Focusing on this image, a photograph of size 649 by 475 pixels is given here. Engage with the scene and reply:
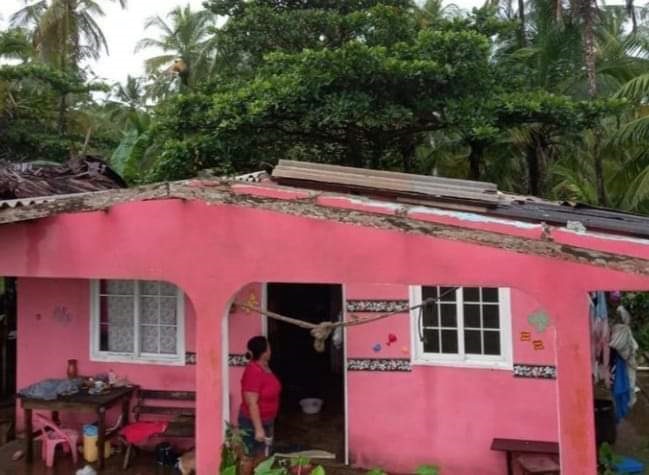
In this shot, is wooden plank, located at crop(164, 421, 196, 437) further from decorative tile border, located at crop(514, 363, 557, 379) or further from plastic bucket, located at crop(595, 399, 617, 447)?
plastic bucket, located at crop(595, 399, 617, 447)

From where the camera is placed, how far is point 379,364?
7.01 meters

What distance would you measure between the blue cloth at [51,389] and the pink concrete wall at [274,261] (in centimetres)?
219

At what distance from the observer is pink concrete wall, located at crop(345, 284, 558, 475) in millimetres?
6547

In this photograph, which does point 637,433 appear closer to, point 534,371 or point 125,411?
point 534,371

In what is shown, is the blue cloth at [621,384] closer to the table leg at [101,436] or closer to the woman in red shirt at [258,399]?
the woman in red shirt at [258,399]

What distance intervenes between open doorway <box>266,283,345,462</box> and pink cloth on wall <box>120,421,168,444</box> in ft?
5.01

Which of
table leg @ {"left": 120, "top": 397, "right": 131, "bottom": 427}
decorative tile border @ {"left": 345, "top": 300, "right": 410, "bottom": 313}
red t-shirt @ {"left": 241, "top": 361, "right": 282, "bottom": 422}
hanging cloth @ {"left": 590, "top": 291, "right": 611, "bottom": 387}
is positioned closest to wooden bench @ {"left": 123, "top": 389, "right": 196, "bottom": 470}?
table leg @ {"left": 120, "top": 397, "right": 131, "bottom": 427}

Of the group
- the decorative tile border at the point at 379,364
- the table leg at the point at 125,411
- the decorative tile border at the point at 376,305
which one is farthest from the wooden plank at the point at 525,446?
the table leg at the point at 125,411

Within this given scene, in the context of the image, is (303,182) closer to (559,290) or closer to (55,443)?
(559,290)

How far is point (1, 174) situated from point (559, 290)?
→ 624 centimetres

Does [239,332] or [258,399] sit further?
[239,332]

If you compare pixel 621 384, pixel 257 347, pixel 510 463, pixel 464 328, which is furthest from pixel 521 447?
pixel 257 347

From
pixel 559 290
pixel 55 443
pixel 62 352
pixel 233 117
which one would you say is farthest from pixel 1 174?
pixel 559 290

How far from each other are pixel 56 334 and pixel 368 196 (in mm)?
4953
